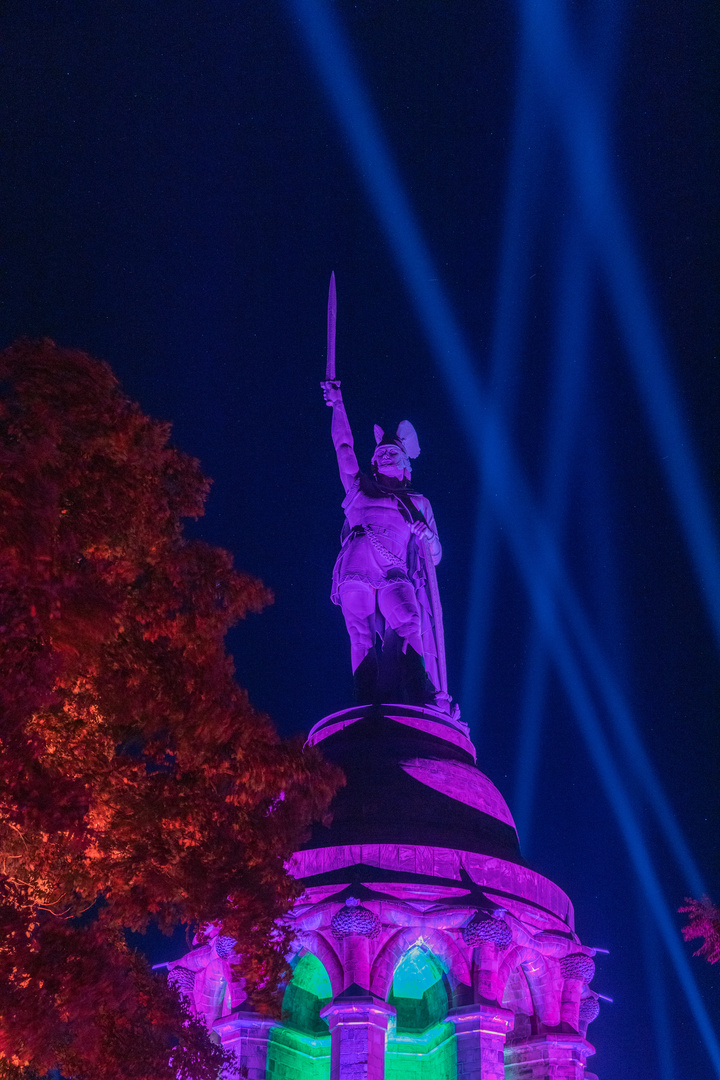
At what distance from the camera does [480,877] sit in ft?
58.2

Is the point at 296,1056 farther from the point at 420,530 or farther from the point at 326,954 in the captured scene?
the point at 420,530

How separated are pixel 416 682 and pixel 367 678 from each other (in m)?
1.09

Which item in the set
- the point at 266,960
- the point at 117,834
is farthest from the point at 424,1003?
the point at 117,834

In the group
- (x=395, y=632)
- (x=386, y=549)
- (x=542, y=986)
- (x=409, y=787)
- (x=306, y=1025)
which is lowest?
(x=306, y=1025)

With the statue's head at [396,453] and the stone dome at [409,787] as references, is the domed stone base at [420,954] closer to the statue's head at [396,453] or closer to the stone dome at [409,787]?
the stone dome at [409,787]

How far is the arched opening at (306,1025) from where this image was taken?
17.0 meters

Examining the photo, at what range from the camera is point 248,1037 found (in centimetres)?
1616

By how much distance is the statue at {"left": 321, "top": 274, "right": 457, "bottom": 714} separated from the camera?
902 inches

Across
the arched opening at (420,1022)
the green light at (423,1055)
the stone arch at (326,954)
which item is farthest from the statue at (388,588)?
the green light at (423,1055)

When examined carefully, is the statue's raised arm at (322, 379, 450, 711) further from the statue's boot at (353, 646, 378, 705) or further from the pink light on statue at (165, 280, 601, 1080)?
the pink light on statue at (165, 280, 601, 1080)

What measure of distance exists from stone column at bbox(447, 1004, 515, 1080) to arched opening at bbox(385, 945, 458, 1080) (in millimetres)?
387

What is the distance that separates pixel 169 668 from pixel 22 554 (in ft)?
7.17

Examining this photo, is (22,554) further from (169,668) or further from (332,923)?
(332,923)

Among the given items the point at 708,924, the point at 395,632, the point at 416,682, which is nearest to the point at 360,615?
the point at 395,632
